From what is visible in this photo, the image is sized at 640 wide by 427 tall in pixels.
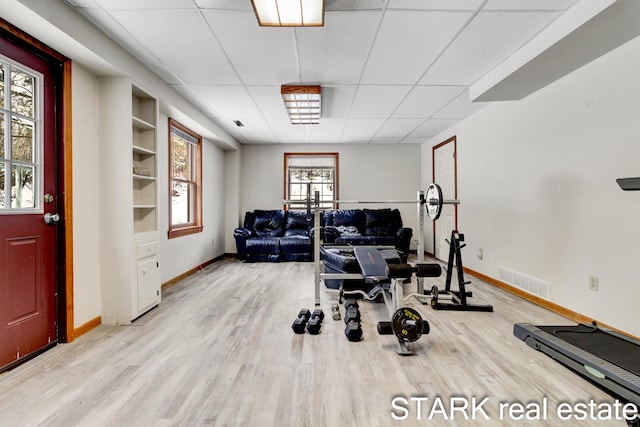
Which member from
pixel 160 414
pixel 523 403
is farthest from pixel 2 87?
pixel 523 403

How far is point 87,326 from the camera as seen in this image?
247 centimetres

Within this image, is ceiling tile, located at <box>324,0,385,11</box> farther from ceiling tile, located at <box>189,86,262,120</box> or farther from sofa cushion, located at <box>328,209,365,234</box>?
sofa cushion, located at <box>328,209,365,234</box>

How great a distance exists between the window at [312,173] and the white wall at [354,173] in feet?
0.45

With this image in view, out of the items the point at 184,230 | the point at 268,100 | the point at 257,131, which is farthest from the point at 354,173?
the point at 184,230

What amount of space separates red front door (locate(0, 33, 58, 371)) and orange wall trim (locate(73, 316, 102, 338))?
0.14 m

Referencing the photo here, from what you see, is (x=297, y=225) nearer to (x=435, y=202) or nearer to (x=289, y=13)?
(x=435, y=202)

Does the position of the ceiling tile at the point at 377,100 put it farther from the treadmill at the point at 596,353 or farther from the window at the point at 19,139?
the window at the point at 19,139

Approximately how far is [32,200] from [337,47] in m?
2.67

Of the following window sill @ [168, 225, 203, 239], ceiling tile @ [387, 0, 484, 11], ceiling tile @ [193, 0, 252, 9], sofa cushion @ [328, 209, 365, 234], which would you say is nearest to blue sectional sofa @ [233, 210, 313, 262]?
sofa cushion @ [328, 209, 365, 234]

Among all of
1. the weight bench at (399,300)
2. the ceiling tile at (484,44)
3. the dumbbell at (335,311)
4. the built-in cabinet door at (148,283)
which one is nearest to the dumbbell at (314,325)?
the dumbbell at (335,311)

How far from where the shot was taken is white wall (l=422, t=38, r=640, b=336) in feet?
7.36

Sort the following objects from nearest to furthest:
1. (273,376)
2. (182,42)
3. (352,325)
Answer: (273,376) < (352,325) < (182,42)

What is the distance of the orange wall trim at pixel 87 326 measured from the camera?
236 centimetres

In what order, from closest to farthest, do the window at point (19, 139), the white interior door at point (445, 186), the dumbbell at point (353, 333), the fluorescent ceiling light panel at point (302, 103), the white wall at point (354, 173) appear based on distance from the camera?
the window at point (19, 139) < the dumbbell at point (353, 333) < the fluorescent ceiling light panel at point (302, 103) < the white interior door at point (445, 186) < the white wall at point (354, 173)
